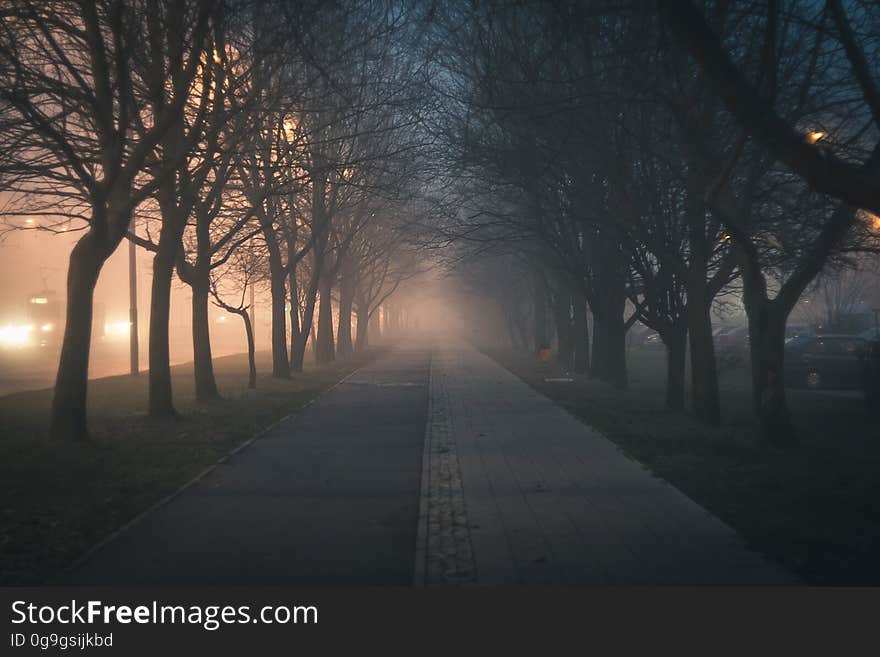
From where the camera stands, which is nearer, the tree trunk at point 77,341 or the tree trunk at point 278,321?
the tree trunk at point 77,341

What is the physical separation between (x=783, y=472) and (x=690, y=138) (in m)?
4.51

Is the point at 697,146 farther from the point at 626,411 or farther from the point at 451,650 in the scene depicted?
the point at 451,650

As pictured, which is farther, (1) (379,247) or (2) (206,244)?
(1) (379,247)

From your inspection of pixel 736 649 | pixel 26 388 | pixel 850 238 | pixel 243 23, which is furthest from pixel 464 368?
pixel 736 649

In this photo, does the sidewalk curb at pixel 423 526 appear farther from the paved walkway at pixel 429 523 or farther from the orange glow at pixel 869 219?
the orange glow at pixel 869 219

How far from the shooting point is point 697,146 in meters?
11.9

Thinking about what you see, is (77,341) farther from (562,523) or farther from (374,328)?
(374,328)

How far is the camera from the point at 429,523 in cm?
784

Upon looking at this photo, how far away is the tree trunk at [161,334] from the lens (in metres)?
16.1

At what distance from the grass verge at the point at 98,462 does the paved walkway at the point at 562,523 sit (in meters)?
2.95

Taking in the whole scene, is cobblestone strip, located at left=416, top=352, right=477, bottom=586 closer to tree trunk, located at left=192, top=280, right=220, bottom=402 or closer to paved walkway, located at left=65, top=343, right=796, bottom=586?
paved walkway, located at left=65, top=343, right=796, bottom=586

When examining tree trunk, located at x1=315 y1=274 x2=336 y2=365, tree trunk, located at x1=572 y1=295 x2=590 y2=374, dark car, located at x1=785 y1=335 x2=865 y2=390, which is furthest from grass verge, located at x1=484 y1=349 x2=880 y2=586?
tree trunk, located at x1=315 y1=274 x2=336 y2=365

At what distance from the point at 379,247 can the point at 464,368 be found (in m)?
11.2

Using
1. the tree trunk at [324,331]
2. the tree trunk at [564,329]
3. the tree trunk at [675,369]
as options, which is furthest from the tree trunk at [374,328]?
the tree trunk at [675,369]
